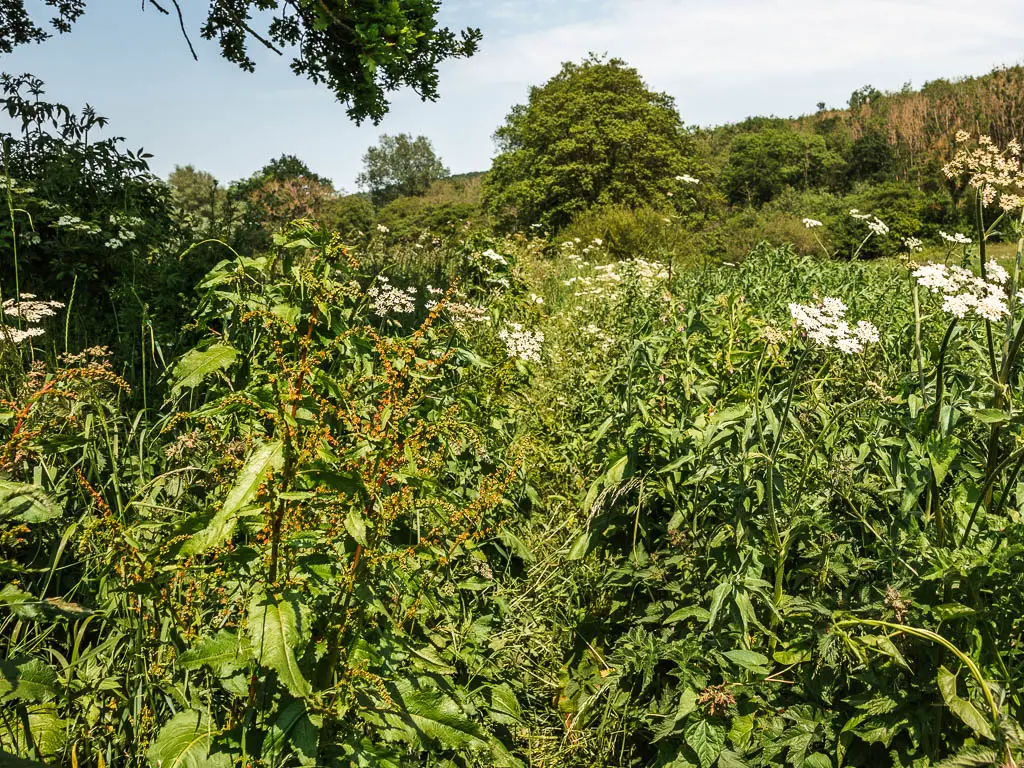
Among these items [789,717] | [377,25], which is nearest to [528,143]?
[377,25]

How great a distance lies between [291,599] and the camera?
→ 4.82 feet

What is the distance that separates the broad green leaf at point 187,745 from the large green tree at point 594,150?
1290 inches

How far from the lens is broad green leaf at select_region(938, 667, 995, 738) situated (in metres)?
1.38

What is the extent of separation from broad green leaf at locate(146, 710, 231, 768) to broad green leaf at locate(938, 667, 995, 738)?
1.71m

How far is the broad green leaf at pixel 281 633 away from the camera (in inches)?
52.4

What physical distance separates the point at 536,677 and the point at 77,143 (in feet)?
20.9

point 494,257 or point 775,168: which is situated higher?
point 775,168

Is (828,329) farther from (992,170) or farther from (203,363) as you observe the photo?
(203,363)

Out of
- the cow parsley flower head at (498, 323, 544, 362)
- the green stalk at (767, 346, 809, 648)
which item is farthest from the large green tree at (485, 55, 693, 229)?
the green stalk at (767, 346, 809, 648)

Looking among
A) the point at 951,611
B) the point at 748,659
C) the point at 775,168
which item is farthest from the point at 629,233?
the point at 775,168

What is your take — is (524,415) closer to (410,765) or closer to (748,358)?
(748,358)

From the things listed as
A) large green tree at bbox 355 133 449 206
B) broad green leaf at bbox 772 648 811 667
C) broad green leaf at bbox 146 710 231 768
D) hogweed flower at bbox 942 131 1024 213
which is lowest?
broad green leaf at bbox 772 648 811 667

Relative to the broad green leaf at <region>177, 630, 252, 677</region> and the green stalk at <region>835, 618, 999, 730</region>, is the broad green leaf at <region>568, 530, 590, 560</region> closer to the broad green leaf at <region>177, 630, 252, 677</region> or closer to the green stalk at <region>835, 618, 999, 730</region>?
the green stalk at <region>835, 618, 999, 730</region>

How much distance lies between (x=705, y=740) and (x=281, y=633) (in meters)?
1.29
